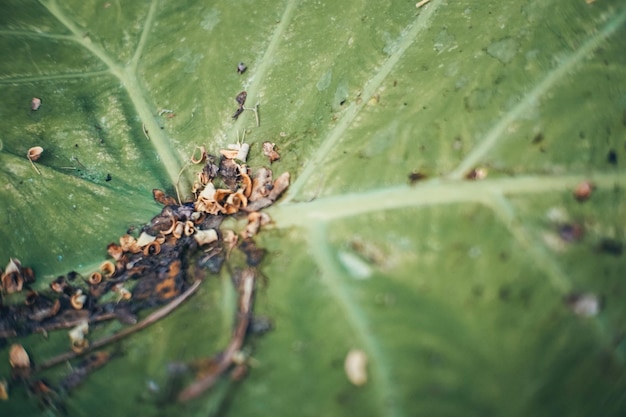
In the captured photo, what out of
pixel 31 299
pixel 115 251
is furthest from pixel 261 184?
pixel 31 299

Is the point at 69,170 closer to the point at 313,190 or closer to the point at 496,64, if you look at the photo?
the point at 313,190

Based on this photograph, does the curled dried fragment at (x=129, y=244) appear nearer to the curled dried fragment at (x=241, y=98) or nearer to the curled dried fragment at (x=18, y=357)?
the curled dried fragment at (x=18, y=357)

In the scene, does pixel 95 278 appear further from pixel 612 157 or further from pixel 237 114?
pixel 612 157

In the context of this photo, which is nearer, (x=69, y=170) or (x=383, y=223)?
(x=383, y=223)

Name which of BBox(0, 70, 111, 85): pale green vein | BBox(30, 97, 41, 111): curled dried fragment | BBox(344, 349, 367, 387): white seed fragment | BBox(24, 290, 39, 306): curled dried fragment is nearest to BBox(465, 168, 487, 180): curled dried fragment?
BBox(344, 349, 367, 387): white seed fragment

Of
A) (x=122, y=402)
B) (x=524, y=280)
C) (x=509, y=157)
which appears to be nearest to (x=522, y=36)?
(x=509, y=157)
